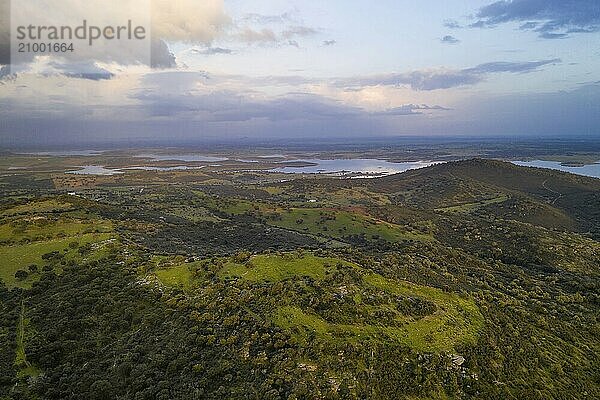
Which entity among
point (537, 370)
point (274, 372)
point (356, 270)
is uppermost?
point (356, 270)

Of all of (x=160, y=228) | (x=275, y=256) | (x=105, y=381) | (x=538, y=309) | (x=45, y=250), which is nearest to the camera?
(x=105, y=381)

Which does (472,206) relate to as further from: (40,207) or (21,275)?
(21,275)

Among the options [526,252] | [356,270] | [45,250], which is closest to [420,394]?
[356,270]

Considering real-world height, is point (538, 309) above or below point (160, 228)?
below

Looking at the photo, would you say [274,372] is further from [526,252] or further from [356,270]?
[526,252]

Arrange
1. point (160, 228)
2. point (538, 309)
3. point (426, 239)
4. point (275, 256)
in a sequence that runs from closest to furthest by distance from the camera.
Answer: point (538, 309)
point (275, 256)
point (160, 228)
point (426, 239)

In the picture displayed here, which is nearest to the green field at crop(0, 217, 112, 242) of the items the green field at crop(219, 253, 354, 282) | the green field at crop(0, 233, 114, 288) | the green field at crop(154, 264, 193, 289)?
the green field at crop(0, 233, 114, 288)

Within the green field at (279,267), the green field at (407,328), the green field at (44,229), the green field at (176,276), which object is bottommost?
the green field at (407,328)

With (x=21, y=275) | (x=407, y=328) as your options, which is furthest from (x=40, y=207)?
(x=407, y=328)

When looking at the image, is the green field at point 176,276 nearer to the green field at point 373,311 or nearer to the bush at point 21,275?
the green field at point 373,311

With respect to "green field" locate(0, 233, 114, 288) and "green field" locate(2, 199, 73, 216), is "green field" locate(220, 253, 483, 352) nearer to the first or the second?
"green field" locate(0, 233, 114, 288)

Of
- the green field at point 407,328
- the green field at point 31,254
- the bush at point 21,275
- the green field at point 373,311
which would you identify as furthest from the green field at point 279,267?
the bush at point 21,275
